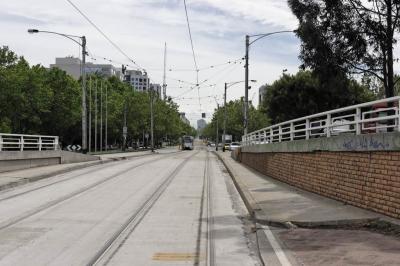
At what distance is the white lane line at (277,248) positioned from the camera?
8484 millimetres

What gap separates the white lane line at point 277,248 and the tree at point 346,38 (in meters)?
8.47

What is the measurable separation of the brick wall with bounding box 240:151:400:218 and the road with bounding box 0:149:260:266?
2180 millimetres

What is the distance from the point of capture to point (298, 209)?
1352cm

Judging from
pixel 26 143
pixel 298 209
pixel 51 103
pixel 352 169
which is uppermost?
pixel 51 103

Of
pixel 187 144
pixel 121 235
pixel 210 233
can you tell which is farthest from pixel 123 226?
pixel 187 144

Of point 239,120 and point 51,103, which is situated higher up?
point 239,120

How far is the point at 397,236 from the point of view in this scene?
9773 millimetres

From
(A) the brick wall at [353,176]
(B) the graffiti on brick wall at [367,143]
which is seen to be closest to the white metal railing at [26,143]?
(A) the brick wall at [353,176]

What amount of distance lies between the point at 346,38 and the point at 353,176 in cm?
653

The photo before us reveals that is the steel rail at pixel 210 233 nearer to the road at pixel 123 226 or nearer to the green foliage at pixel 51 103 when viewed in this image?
the road at pixel 123 226

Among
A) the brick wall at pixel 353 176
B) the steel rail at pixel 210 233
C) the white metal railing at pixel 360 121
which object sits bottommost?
the steel rail at pixel 210 233

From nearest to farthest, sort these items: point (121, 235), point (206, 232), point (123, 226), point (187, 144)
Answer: point (121, 235) → point (206, 232) → point (123, 226) → point (187, 144)

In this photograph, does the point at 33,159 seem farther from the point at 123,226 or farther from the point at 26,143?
the point at 123,226

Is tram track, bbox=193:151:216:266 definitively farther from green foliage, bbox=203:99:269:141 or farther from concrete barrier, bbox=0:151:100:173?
green foliage, bbox=203:99:269:141
